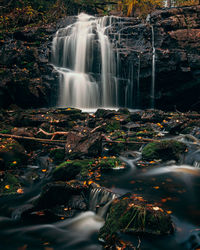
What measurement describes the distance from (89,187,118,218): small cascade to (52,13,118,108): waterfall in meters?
10.5

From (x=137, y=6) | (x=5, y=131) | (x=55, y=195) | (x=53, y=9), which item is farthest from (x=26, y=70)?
(x=137, y=6)

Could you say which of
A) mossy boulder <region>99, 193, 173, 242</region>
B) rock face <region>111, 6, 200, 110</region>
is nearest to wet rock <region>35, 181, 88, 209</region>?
mossy boulder <region>99, 193, 173, 242</region>

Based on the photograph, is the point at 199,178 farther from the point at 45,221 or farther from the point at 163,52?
the point at 163,52

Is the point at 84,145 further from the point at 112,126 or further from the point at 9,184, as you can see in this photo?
the point at 112,126

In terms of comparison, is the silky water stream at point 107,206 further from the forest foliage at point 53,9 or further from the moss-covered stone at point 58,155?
the forest foliage at point 53,9

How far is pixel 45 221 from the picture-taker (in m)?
4.06

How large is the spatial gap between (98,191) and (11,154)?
2.98 m

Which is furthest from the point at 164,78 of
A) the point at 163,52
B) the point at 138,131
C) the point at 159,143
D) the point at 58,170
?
the point at 58,170

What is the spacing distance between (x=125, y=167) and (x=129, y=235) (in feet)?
9.79

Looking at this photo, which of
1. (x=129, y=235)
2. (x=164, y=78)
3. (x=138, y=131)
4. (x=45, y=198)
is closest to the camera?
(x=129, y=235)

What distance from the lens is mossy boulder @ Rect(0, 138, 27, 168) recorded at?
605 centimetres

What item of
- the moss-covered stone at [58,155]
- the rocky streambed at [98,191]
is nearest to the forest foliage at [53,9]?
the rocky streambed at [98,191]

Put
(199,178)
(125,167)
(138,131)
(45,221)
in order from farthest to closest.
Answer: (138,131) < (125,167) < (199,178) < (45,221)

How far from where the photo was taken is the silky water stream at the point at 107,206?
3.36m
